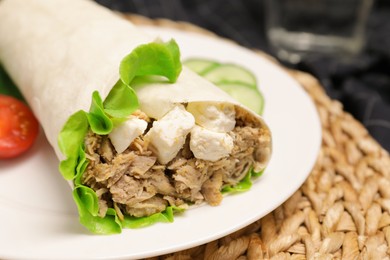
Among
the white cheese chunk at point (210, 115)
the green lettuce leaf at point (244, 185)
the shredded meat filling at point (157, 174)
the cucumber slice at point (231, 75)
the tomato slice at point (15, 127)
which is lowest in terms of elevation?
the tomato slice at point (15, 127)

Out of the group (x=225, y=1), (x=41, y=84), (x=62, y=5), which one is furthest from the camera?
(x=225, y=1)

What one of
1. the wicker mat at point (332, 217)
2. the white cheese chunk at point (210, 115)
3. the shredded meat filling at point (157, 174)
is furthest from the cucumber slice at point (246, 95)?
the white cheese chunk at point (210, 115)

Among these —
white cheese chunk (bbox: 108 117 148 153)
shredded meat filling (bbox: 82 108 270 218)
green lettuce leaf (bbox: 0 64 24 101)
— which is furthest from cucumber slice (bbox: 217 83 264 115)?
green lettuce leaf (bbox: 0 64 24 101)

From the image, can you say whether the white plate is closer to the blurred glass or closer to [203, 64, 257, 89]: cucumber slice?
[203, 64, 257, 89]: cucumber slice

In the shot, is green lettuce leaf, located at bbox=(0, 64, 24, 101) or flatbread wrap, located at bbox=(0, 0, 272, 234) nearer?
flatbread wrap, located at bbox=(0, 0, 272, 234)

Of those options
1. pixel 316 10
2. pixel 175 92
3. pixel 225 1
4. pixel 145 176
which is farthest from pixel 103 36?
pixel 225 1

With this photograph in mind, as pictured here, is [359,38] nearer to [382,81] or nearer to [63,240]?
[382,81]

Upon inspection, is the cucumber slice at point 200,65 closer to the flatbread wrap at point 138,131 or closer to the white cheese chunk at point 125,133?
the flatbread wrap at point 138,131
